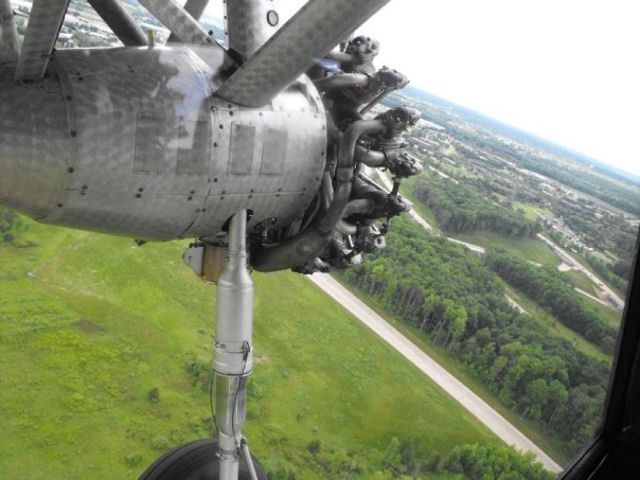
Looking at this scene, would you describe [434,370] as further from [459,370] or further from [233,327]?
[233,327]

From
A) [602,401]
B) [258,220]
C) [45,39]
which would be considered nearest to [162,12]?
[45,39]

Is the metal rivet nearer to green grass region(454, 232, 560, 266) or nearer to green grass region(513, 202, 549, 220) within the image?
green grass region(513, 202, 549, 220)

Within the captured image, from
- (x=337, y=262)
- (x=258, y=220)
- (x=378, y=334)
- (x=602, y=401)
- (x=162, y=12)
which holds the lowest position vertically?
(x=378, y=334)

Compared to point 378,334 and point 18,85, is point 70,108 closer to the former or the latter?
point 18,85

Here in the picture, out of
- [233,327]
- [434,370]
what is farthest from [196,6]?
[434,370]

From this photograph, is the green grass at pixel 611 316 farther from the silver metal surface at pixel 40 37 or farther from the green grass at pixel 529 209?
the green grass at pixel 529 209

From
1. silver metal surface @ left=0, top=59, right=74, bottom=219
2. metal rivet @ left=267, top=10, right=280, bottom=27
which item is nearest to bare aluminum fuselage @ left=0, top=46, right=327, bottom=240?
silver metal surface @ left=0, top=59, right=74, bottom=219
